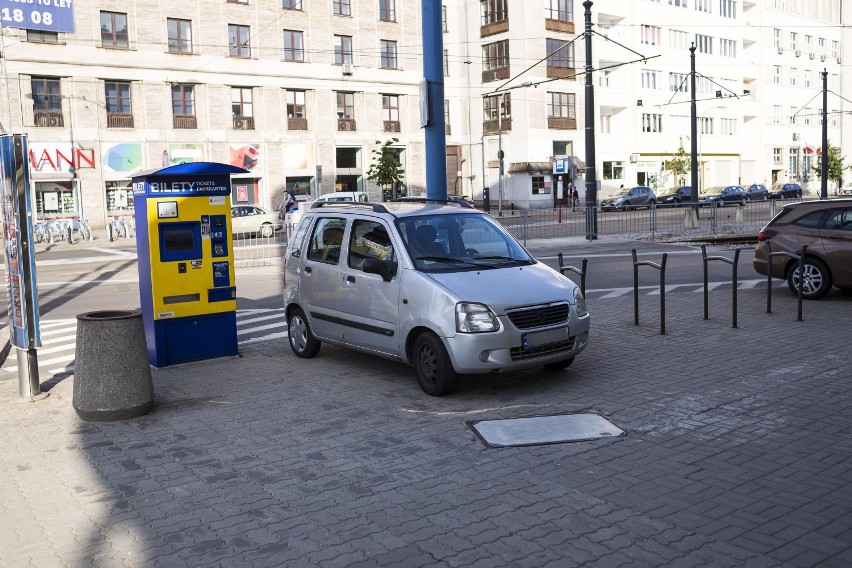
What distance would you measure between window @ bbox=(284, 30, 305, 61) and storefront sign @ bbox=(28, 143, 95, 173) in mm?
13191

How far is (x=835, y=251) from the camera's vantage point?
13.3 m

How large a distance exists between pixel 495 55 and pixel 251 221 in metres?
33.1

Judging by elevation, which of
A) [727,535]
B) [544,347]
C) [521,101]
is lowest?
[727,535]

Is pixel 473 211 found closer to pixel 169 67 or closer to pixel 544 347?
pixel 544 347

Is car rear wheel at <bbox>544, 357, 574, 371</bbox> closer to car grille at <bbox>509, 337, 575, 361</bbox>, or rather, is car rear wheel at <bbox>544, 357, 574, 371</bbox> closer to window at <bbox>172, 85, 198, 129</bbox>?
car grille at <bbox>509, 337, 575, 361</bbox>

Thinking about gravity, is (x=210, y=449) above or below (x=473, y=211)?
below

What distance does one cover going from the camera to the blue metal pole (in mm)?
12828

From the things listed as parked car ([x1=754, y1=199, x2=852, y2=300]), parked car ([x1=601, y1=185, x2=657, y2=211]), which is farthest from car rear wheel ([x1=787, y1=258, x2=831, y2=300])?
parked car ([x1=601, y1=185, x2=657, y2=211])

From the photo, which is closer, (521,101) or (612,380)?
(612,380)

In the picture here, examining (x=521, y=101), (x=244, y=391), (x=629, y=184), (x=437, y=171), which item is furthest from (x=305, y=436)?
(x=629, y=184)

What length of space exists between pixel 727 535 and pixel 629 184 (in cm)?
6822

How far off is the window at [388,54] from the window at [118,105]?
54.9 ft

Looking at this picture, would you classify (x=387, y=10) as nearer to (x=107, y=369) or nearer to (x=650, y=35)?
(x=650, y=35)

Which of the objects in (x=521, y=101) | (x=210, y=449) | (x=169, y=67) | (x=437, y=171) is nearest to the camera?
(x=210, y=449)
